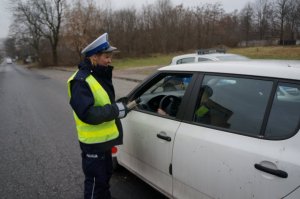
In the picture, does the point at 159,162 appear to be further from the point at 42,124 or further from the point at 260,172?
the point at 42,124

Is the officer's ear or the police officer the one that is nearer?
the police officer

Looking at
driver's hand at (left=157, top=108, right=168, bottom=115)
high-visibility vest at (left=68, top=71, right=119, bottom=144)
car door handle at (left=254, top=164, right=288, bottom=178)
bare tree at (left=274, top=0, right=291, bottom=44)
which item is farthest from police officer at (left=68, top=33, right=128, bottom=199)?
bare tree at (left=274, top=0, right=291, bottom=44)

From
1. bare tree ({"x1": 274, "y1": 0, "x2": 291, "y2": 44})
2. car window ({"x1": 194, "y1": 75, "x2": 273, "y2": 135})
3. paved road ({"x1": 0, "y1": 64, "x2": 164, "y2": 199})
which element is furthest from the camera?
bare tree ({"x1": 274, "y1": 0, "x2": 291, "y2": 44})

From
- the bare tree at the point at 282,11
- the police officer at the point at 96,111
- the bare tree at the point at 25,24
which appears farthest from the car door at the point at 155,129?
the bare tree at the point at 282,11

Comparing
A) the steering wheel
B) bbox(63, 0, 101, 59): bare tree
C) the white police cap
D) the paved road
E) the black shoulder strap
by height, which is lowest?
the paved road

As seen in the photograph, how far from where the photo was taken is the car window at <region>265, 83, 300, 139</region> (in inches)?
79.0

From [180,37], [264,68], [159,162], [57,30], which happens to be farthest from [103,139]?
[180,37]

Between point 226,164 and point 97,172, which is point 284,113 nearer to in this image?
point 226,164

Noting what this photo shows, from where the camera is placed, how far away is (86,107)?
2660 mm

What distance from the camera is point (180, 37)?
6394cm

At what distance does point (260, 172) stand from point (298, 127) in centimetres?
38

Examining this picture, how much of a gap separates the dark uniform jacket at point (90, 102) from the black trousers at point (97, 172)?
3.7 inches

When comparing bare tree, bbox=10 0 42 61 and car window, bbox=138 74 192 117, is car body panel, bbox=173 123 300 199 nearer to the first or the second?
car window, bbox=138 74 192 117

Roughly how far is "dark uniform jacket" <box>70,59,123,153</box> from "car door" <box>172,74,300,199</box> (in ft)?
2.22
